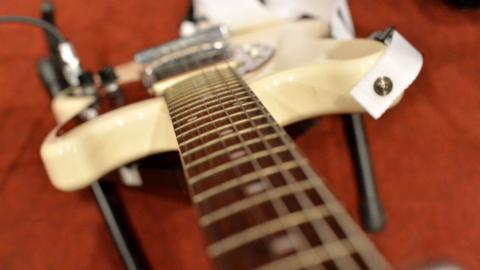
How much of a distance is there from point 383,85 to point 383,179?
1.44 feet

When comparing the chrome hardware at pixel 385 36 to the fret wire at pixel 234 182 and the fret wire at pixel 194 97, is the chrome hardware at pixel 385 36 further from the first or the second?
the fret wire at pixel 234 182

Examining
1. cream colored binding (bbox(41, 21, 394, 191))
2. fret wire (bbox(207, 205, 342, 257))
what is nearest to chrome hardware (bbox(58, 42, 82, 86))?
cream colored binding (bbox(41, 21, 394, 191))

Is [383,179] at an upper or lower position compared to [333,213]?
lower

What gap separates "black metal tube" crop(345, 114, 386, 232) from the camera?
910 millimetres

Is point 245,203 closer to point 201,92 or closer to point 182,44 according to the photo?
point 201,92

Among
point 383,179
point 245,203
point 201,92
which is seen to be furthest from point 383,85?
point 383,179

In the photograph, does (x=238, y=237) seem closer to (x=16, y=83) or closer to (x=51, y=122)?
(x=51, y=122)

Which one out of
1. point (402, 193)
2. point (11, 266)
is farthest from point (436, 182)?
point (11, 266)

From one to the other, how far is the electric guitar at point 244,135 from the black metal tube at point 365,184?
0.22m

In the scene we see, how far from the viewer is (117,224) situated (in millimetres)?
850

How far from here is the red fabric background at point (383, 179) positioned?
914 mm

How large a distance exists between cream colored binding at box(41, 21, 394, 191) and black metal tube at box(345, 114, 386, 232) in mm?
306

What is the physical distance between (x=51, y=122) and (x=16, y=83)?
20 cm

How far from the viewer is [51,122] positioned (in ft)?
3.92
